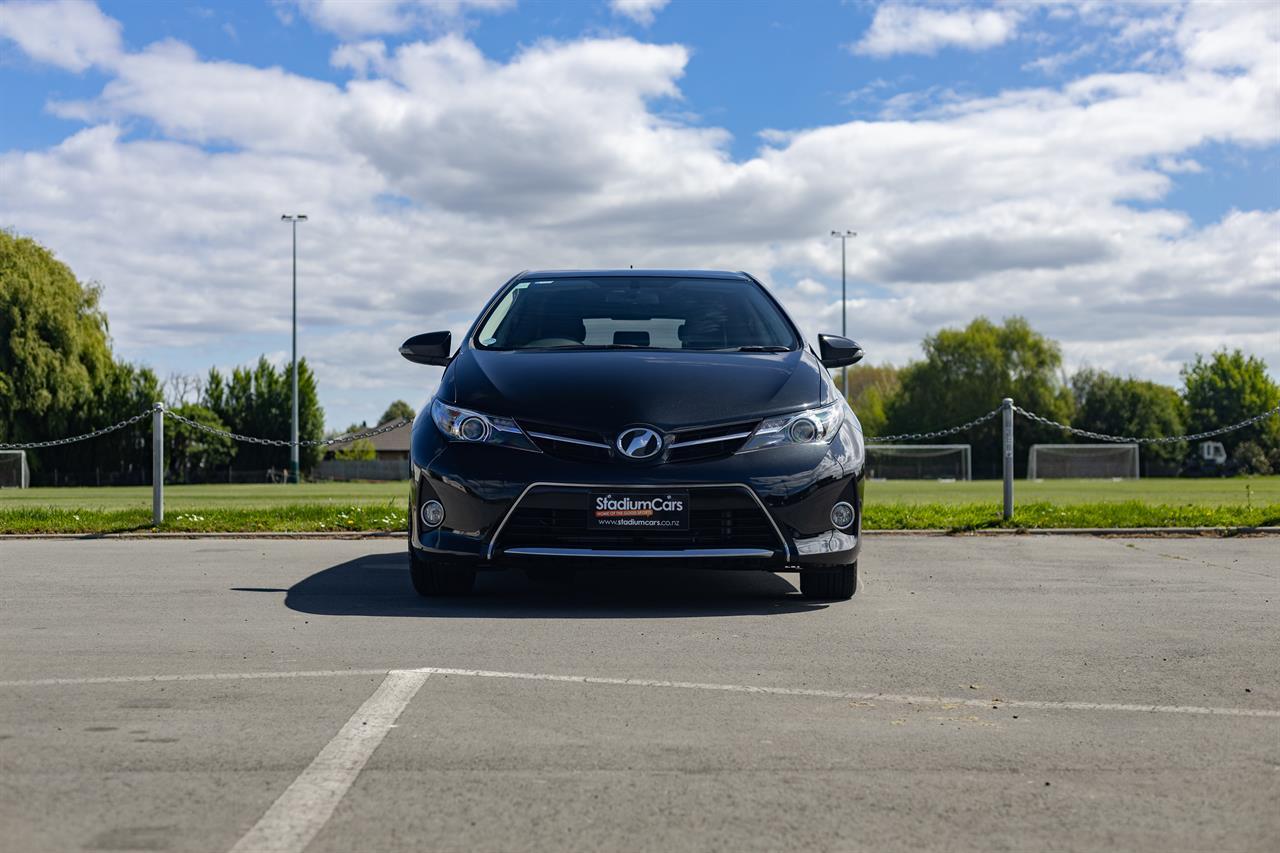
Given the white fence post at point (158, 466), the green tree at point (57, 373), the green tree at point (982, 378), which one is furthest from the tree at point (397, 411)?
the white fence post at point (158, 466)

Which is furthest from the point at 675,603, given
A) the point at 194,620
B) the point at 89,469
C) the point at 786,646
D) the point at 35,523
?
the point at 89,469

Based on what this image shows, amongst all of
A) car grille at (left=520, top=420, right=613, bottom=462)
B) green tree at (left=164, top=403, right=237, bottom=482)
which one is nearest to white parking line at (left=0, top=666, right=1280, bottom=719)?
car grille at (left=520, top=420, right=613, bottom=462)

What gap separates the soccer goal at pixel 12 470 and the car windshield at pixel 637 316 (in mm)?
41189

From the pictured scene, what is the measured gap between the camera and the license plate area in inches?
265

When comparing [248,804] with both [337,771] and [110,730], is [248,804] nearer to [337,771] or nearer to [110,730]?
[337,771]

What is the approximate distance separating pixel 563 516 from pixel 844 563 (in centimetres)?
144

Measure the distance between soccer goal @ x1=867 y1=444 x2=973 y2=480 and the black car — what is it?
62097 mm

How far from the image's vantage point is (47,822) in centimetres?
320

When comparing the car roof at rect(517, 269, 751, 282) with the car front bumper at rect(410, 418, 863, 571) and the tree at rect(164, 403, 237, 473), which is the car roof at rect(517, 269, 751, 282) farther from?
the tree at rect(164, 403, 237, 473)

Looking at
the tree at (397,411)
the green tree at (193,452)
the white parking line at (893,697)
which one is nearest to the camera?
the white parking line at (893,697)

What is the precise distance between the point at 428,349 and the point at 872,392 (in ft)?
353

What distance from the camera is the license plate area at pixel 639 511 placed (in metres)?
6.74

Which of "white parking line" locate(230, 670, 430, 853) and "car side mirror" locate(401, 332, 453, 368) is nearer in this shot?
"white parking line" locate(230, 670, 430, 853)

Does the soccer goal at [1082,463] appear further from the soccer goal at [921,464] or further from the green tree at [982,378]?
the green tree at [982,378]
